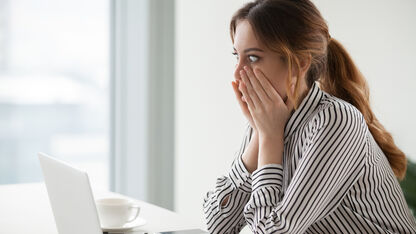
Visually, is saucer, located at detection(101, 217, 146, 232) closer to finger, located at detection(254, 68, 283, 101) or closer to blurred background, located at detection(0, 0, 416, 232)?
finger, located at detection(254, 68, 283, 101)

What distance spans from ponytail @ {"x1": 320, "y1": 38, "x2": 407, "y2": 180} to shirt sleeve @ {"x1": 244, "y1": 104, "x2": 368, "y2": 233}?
166 millimetres

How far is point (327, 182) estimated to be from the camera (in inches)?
40.4

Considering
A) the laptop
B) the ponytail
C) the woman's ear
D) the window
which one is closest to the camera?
the laptop

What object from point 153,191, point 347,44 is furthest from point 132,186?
point 347,44

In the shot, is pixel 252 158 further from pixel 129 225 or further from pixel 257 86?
pixel 129 225

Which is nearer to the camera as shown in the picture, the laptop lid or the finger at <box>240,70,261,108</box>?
the laptop lid

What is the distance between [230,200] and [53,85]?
7.12 ft

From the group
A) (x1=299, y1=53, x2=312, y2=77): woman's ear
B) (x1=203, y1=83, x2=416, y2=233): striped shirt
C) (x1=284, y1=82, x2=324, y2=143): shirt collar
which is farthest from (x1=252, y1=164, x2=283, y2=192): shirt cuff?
(x1=299, y1=53, x2=312, y2=77): woman's ear

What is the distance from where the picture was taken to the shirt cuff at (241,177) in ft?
4.09

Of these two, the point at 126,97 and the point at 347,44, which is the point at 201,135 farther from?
the point at 347,44

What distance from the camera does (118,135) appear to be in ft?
11.0

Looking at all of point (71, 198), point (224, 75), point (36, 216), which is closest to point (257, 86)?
point (71, 198)

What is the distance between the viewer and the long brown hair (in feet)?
3.63

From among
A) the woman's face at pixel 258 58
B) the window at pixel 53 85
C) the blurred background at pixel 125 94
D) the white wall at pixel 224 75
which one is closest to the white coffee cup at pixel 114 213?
the woman's face at pixel 258 58
